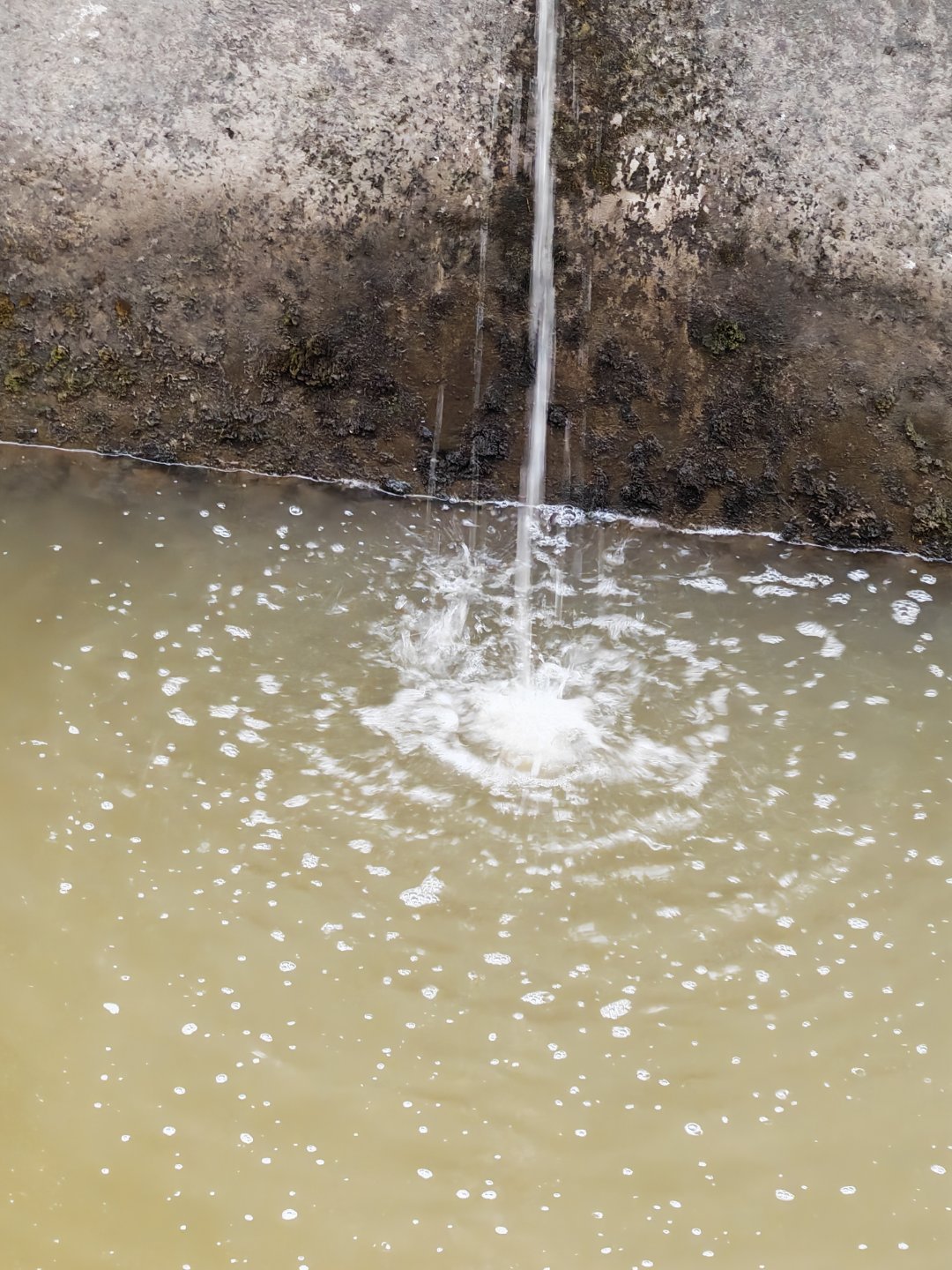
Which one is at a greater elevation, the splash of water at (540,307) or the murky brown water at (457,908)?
the splash of water at (540,307)

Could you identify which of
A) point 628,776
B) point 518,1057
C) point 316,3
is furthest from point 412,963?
point 316,3

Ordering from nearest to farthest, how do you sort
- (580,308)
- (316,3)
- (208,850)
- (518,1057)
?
(518,1057), (208,850), (316,3), (580,308)

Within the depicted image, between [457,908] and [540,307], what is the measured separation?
1933mm

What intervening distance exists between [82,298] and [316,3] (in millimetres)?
1039

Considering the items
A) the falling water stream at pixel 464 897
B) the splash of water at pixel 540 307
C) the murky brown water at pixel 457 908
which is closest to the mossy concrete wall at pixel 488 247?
the splash of water at pixel 540 307

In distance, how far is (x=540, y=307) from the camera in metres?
3.35

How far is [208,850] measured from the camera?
84.4 inches

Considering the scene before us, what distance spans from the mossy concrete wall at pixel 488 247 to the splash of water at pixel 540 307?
33 millimetres

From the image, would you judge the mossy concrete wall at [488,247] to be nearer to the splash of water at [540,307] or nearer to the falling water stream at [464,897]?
the splash of water at [540,307]

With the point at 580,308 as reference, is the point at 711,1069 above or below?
below

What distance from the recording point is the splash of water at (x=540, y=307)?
3121 mm

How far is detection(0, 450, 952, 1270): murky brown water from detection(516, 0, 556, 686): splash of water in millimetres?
88

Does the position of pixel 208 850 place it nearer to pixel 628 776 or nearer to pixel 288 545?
pixel 628 776

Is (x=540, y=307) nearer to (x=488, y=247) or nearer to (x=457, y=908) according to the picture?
(x=488, y=247)
